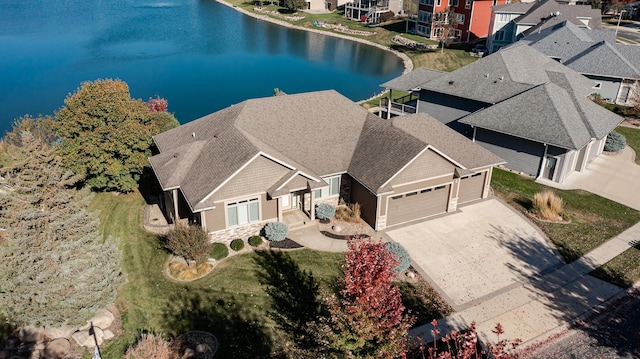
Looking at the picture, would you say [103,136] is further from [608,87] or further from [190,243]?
[608,87]

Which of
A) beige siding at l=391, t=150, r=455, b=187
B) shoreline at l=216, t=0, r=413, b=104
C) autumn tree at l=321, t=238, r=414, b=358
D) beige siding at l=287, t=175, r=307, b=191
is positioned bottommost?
shoreline at l=216, t=0, r=413, b=104

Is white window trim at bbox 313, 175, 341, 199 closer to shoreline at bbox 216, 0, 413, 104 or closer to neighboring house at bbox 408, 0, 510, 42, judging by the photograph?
shoreline at bbox 216, 0, 413, 104

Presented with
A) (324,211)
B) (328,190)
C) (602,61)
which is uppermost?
(602,61)

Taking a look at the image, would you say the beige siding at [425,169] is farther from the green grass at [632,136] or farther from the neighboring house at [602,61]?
the neighboring house at [602,61]

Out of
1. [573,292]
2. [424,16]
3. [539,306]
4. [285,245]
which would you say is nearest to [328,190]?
[285,245]

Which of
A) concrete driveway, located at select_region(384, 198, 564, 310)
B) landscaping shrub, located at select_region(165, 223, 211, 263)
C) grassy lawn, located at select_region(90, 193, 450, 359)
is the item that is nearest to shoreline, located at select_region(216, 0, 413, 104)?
concrete driveway, located at select_region(384, 198, 564, 310)

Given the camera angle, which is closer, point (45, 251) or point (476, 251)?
point (45, 251)

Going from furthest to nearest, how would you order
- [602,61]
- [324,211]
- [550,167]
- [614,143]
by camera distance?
1. [602,61]
2. [614,143]
3. [550,167]
4. [324,211]
